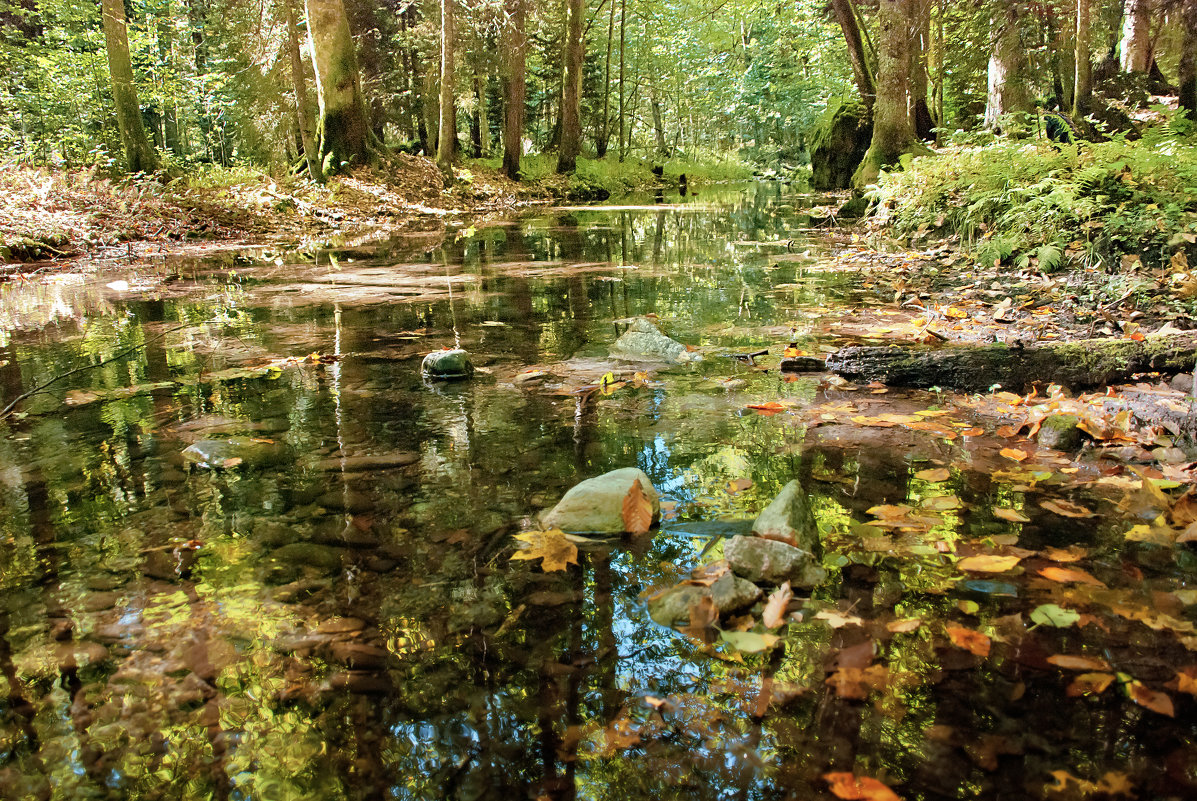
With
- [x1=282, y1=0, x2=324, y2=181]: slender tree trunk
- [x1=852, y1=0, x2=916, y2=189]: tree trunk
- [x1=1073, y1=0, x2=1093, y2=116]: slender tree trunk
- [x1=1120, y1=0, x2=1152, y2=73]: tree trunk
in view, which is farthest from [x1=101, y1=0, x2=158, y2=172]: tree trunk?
[x1=1120, y1=0, x2=1152, y2=73]: tree trunk

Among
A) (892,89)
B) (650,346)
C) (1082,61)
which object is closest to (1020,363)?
(650,346)

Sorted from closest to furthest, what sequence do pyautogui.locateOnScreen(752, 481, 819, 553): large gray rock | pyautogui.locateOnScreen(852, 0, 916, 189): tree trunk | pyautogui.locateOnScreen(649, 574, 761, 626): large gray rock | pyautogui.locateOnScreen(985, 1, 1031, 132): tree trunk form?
pyautogui.locateOnScreen(649, 574, 761, 626): large gray rock
pyautogui.locateOnScreen(752, 481, 819, 553): large gray rock
pyautogui.locateOnScreen(852, 0, 916, 189): tree trunk
pyautogui.locateOnScreen(985, 1, 1031, 132): tree trunk

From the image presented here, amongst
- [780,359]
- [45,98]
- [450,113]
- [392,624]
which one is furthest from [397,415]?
[45,98]

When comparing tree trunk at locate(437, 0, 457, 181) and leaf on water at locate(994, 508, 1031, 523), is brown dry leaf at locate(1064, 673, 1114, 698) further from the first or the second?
tree trunk at locate(437, 0, 457, 181)

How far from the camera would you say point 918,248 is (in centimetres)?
894

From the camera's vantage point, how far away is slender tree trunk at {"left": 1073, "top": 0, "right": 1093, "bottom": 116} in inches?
486

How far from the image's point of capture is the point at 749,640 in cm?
181

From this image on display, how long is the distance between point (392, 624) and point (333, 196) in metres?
14.4

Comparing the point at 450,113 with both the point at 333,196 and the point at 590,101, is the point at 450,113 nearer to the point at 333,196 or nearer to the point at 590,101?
the point at 333,196

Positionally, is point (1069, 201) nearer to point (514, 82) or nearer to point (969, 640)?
point (969, 640)

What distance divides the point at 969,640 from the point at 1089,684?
24cm

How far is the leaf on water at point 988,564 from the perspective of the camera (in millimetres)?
2055

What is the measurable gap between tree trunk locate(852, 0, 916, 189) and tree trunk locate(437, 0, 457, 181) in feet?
31.7

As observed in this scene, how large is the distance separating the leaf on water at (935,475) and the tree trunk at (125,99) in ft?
46.6
